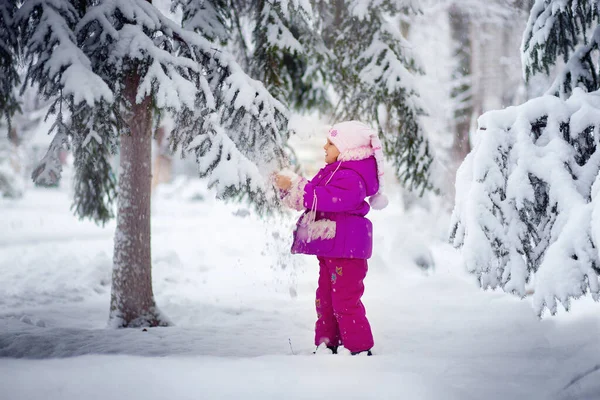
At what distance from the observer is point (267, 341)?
160 inches

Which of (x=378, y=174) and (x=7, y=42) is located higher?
(x=7, y=42)

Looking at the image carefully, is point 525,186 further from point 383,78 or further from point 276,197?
point 383,78

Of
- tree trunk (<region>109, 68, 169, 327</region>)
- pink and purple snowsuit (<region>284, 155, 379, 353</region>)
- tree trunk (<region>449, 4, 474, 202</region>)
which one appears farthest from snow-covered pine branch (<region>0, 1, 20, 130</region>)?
tree trunk (<region>449, 4, 474, 202</region>)

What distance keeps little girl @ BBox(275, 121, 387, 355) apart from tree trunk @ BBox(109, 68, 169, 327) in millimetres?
1943

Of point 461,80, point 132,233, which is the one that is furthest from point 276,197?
point 461,80

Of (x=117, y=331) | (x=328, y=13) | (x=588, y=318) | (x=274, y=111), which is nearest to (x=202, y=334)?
(x=117, y=331)

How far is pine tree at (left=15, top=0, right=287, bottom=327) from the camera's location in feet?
10.6

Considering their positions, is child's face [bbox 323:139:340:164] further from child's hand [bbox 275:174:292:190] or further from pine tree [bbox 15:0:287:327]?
pine tree [bbox 15:0:287:327]

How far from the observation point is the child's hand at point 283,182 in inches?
140

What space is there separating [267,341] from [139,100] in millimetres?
2475

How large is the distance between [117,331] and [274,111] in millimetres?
2639

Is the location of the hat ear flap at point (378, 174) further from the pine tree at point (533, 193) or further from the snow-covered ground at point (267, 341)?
the snow-covered ground at point (267, 341)

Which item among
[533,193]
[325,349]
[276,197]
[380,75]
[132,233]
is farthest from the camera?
[380,75]

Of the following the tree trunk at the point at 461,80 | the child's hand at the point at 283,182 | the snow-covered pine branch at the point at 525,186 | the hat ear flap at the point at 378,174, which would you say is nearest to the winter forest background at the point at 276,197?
the snow-covered pine branch at the point at 525,186
